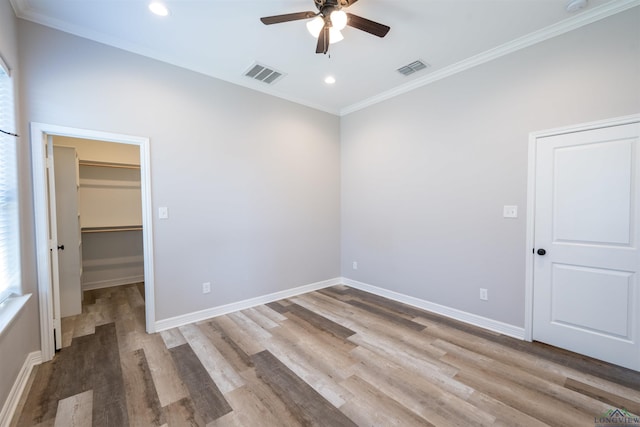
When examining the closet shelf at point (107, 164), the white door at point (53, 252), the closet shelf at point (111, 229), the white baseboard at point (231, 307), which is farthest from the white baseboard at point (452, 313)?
the closet shelf at point (107, 164)

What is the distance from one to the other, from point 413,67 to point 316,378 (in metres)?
3.46

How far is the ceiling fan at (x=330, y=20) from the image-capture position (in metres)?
1.95

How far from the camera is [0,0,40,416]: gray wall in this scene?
1817 mm

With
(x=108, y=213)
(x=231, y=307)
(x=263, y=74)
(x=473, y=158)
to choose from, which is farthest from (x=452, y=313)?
(x=108, y=213)

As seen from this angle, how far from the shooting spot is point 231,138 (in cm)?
344

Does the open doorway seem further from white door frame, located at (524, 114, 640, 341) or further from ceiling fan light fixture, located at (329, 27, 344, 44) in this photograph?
white door frame, located at (524, 114, 640, 341)

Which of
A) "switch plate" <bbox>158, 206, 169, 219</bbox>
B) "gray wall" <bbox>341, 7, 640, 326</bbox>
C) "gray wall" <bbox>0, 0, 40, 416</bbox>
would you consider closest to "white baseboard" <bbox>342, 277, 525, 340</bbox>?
"gray wall" <bbox>341, 7, 640, 326</bbox>

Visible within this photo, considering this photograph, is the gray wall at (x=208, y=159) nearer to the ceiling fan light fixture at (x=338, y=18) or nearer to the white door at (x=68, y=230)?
the white door at (x=68, y=230)

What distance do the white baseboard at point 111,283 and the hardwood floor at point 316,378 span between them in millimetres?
1521

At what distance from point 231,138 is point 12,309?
251 cm

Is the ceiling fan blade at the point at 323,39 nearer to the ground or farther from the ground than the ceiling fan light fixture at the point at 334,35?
nearer to the ground

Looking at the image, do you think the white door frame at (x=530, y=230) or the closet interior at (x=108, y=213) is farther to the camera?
the closet interior at (x=108, y=213)

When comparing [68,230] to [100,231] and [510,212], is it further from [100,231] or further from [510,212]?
[510,212]

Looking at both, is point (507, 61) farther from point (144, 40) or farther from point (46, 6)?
point (46, 6)
